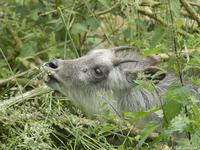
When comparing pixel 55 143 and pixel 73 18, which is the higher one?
pixel 73 18

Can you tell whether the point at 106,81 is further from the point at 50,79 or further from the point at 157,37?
the point at 157,37

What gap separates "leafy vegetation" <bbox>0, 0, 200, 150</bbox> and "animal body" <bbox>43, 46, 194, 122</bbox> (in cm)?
14

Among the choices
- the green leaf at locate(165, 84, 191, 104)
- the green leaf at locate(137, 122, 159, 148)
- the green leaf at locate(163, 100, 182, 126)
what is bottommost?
the green leaf at locate(137, 122, 159, 148)

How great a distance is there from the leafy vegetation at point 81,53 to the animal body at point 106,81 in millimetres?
139

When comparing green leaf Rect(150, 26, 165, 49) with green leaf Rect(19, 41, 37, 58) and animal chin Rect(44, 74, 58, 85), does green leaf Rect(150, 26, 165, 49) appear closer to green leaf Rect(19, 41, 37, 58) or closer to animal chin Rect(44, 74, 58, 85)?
animal chin Rect(44, 74, 58, 85)

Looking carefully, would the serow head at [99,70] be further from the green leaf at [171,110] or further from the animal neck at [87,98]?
the green leaf at [171,110]

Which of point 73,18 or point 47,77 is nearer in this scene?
point 47,77

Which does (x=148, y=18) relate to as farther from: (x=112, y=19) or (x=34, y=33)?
(x=34, y=33)

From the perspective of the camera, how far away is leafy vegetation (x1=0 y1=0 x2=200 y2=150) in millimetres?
3799

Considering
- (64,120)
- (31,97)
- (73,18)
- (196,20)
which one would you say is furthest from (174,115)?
(73,18)

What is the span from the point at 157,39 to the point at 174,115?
0.90 m

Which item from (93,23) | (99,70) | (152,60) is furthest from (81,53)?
(152,60)

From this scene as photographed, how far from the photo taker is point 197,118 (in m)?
3.58

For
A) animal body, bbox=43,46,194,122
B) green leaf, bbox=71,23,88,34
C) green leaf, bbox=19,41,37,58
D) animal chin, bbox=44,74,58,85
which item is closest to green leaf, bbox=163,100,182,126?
animal body, bbox=43,46,194,122
